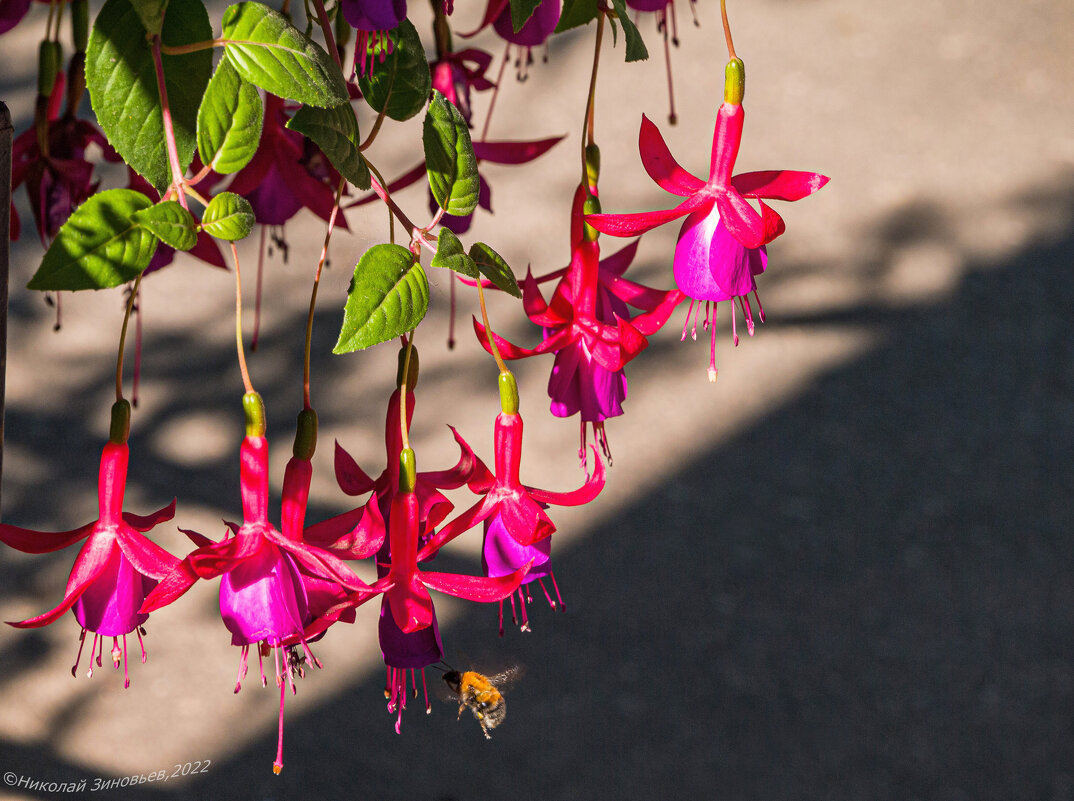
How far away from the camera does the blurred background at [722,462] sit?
4.78 feet

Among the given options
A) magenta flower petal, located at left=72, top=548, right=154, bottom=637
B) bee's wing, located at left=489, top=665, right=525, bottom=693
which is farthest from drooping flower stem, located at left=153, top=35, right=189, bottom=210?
bee's wing, located at left=489, top=665, right=525, bottom=693

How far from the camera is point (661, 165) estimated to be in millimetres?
342

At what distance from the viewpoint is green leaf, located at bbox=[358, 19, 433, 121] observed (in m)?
0.33

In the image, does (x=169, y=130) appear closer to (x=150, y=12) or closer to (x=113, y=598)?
(x=150, y=12)

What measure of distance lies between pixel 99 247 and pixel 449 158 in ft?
0.33

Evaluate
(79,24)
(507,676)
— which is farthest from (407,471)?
(507,676)

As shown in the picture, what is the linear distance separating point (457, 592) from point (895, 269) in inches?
54.7

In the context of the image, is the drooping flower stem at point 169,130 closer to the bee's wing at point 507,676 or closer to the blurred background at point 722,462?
the bee's wing at point 507,676

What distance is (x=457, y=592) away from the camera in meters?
0.34

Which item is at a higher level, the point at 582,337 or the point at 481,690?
the point at 582,337

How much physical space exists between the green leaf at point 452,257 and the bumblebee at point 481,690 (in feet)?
1.43

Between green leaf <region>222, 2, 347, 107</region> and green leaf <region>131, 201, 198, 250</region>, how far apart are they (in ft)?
0.12

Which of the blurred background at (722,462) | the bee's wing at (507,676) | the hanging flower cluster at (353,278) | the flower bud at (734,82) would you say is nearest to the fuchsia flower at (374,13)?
the hanging flower cluster at (353,278)

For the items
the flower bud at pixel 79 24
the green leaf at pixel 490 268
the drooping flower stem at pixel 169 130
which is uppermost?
the flower bud at pixel 79 24
